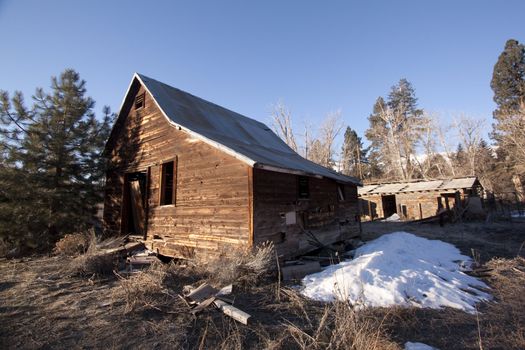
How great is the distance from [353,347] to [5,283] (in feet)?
28.7

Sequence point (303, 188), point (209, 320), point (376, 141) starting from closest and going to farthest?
point (209, 320) < point (303, 188) < point (376, 141)

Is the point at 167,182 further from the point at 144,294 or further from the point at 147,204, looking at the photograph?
the point at 144,294

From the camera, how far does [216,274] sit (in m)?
7.14

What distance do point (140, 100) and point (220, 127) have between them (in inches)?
149

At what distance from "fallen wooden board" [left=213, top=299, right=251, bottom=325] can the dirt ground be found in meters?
0.12

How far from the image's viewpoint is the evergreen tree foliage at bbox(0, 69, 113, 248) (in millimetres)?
11070

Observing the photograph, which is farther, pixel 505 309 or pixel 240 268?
pixel 240 268

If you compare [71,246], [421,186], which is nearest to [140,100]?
[71,246]

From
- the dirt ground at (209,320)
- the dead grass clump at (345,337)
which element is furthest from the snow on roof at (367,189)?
the dead grass clump at (345,337)

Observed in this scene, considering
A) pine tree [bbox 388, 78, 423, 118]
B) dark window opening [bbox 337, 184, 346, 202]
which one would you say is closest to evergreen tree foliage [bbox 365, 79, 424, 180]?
pine tree [bbox 388, 78, 423, 118]

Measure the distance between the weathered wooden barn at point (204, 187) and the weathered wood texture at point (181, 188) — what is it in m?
0.03

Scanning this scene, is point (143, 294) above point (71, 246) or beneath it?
beneath

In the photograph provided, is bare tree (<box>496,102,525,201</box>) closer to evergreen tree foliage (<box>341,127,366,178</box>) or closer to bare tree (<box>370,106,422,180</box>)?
bare tree (<box>370,106,422,180</box>)

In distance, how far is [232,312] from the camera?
4926 millimetres
